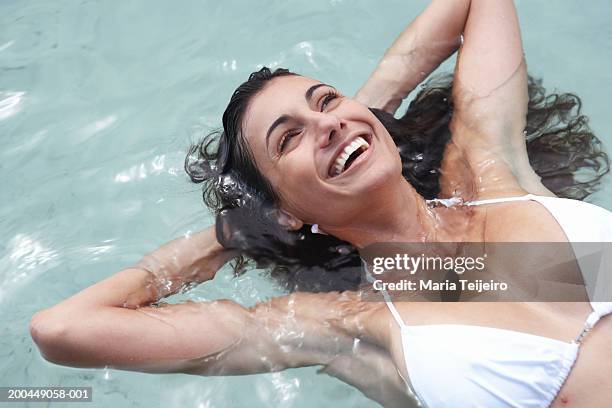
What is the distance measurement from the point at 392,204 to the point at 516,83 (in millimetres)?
842

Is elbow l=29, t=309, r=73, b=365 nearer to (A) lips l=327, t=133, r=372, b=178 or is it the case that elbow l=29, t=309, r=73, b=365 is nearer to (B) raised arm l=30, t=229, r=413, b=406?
(B) raised arm l=30, t=229, r=413, b=406

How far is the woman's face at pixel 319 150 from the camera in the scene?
2.62 metres

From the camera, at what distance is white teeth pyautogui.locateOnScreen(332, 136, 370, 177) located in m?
2.64

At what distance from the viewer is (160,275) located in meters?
2.89

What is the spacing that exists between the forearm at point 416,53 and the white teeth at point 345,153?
76cm

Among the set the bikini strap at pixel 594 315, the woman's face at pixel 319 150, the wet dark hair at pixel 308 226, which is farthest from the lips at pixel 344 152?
the bikini strap at pixel 594 315

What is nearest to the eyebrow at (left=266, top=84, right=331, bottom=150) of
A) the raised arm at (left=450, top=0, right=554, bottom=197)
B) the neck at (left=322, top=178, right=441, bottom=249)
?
the neck at (left=322, top=178, right=441, bottom=249)

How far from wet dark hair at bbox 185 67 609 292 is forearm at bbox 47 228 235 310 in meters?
0.08

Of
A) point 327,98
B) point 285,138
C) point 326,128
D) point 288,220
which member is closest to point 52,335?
point 288,220

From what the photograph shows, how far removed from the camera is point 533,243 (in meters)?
2.58

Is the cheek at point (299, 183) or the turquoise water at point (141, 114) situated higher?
the cheek at point (299, 183)

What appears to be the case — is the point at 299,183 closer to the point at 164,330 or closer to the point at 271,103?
the point at 271,103

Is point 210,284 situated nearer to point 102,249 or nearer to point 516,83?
point 102,249

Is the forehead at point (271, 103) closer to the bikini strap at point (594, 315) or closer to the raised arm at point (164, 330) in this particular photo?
the raised arm at point (164, 330)
